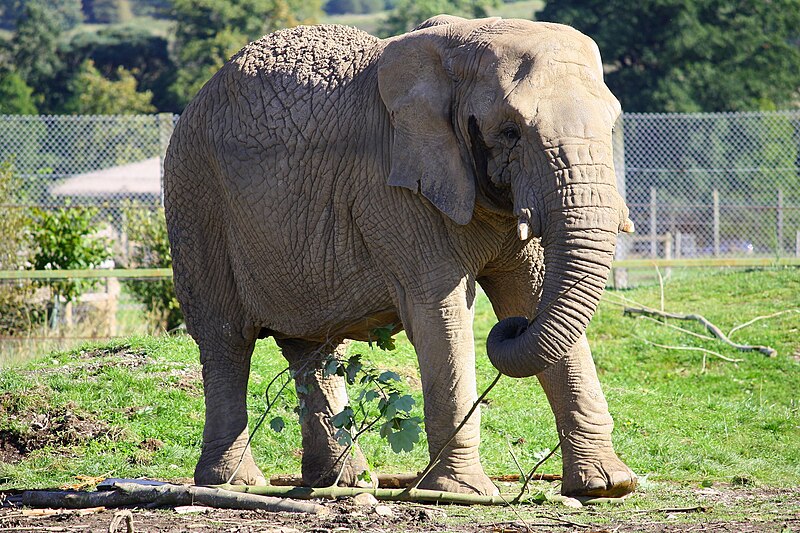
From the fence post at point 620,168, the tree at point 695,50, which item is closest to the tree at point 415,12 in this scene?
the tree at point 695,50

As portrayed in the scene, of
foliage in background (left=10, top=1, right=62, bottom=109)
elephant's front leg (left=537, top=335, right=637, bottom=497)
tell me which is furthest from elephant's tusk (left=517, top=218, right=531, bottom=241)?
foliage in background (left=10, top=1, right=62, bottom=109)

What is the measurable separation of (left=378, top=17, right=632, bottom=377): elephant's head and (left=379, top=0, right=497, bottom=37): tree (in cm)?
5625

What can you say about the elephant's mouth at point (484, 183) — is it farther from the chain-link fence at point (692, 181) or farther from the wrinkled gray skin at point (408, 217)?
the chain-link fence at point (692, 181)

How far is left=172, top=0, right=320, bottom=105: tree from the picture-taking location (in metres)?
56.5

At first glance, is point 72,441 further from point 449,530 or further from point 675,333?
point 675,333

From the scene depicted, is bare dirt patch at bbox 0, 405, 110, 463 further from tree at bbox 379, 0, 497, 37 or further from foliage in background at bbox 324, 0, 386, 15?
foliage in background at bbox 324, 0, 386, 15

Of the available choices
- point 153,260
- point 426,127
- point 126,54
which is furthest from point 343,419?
point 126,54

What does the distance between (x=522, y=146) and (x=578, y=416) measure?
1.82 meters

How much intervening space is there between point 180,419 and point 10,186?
8469mm

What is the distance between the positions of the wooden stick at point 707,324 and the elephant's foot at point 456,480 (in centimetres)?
634

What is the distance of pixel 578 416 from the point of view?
7656 mm

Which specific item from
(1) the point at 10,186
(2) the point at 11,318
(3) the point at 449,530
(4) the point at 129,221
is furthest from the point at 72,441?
(1) the point at 10,186

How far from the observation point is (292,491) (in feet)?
Answer: 24.0

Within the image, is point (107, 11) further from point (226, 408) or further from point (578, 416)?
point (578, 416)
